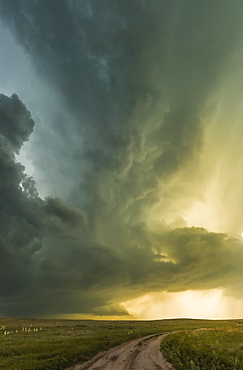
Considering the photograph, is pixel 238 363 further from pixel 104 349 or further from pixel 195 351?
pixel 104 349

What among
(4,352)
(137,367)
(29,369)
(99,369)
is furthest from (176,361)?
(4,352)

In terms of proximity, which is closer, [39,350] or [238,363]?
[238,363]

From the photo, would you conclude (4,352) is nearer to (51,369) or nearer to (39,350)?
(39,350)

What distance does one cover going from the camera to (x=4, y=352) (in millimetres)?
29828

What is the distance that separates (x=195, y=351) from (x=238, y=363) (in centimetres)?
565

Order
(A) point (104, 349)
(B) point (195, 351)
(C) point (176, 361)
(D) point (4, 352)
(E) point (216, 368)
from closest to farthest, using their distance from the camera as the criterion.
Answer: (E) point (216, 368), (C) point (176, 361), (B) point (195, 351), (D) point (4, 352), (A) point (104, 349)

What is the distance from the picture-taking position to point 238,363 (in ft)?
65.5

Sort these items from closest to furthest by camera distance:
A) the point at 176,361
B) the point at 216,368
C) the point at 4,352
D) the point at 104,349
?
1. the point at 216,368
2. the point at 176,361
3. the point at 4,352
4. the point at 104,349

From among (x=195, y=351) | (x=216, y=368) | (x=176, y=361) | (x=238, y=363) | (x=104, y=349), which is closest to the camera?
(x=216, y=368)

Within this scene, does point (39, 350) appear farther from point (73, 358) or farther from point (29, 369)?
point (29, 369)

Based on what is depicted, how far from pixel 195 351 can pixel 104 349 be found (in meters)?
13.7

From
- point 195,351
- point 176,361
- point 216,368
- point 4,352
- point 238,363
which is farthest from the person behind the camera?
point 4,352

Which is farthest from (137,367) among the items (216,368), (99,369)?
(216,368)

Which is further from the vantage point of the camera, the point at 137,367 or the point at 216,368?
the point at 137,367
